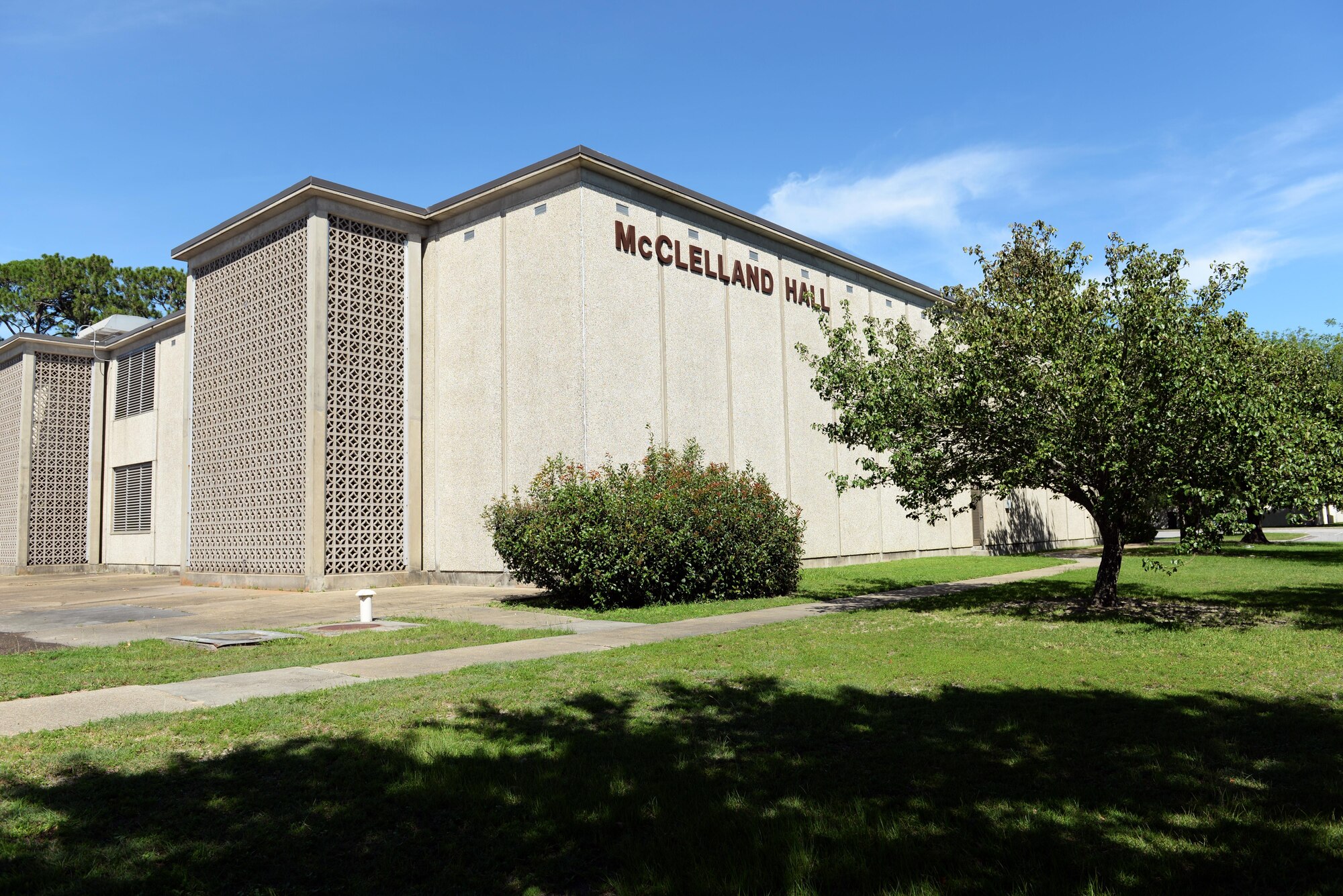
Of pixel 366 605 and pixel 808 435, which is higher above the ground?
pixel 808 435

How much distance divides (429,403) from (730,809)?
20276 millimetres

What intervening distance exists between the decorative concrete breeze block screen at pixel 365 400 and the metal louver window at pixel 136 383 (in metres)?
13.8

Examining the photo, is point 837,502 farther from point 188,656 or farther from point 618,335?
point 188,656

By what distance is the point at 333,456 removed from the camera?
850 inches

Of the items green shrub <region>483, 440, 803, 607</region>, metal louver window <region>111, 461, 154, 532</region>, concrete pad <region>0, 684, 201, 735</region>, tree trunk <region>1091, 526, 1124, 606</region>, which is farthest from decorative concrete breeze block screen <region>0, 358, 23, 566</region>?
tree trunk <region>1091, 526, 1124, 606</region>

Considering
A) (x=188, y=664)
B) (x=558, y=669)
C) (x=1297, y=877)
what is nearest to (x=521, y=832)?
(x=1297, y=877)

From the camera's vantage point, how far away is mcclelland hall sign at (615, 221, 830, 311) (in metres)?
21.8

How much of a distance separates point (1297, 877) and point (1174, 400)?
9343 mm

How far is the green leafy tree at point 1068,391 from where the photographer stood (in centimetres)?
1176

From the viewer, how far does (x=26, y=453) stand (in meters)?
33.5

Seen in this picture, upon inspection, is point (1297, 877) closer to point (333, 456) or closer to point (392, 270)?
point (333, 456)

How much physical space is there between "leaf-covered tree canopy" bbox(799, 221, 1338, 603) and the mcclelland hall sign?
22.3ft

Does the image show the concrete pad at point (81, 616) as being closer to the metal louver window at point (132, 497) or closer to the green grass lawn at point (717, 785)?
the green grass lawn at point (717, 785)

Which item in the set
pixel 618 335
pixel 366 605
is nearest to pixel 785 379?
pixel 618 335
